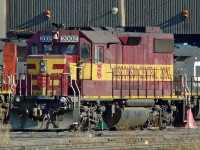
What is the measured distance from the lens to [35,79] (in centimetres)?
2292

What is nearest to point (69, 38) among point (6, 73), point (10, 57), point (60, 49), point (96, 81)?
point (60, 49)

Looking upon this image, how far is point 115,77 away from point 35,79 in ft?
8.73

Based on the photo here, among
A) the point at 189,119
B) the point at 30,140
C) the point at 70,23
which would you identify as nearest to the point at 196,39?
the point at 70,23

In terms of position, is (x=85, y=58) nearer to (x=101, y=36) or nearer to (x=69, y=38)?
(x=69, y=38)

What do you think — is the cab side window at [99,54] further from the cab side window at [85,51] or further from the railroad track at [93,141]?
the railroad track at [93,141]

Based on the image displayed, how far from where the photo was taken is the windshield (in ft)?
74.8

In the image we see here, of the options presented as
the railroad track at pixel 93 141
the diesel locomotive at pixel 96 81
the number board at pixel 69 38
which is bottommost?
the railroad track at pixel 93 141

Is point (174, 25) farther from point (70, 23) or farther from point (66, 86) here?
point (66, 86)

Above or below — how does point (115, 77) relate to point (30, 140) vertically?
above

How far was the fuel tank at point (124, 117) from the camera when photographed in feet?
76.9

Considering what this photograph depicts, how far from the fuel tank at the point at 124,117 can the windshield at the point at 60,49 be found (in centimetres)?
234

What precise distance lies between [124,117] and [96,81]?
1.49 m

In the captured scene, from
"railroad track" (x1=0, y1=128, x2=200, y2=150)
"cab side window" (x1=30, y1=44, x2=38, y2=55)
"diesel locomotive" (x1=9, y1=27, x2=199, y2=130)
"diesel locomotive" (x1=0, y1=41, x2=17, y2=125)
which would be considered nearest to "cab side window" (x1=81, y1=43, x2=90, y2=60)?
"diesel locomotive" (x1=9, y1=27, x2=199, y2=130)

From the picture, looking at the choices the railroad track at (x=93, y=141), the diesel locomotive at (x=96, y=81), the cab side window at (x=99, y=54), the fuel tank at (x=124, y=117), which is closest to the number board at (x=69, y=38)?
the diesel locomotive at (x=96, y=81)
